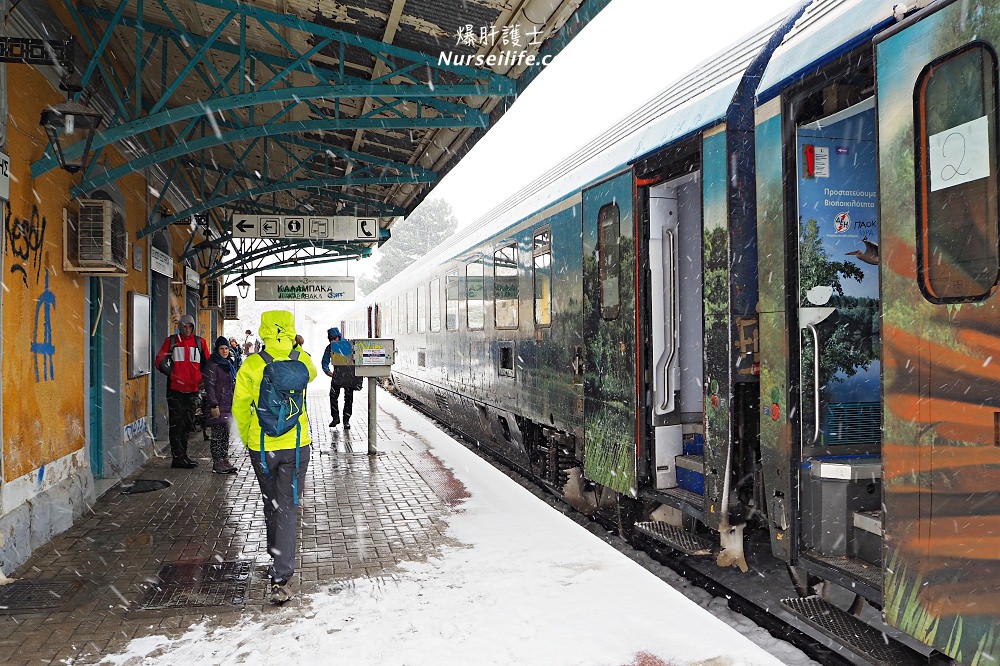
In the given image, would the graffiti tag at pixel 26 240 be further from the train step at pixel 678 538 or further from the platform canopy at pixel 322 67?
the train step at pixel 678 538

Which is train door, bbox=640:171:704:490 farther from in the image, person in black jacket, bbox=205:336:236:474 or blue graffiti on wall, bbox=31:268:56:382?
person in black jacket, bbox=205:336:236:474

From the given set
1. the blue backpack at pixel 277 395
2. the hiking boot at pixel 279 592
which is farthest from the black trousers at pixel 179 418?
the hiking boot at pixel 279 592

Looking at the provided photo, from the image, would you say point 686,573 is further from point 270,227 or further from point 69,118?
point 270,227

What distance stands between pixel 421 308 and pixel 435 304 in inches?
65.3

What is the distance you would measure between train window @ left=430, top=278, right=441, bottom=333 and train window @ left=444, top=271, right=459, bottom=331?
58cm

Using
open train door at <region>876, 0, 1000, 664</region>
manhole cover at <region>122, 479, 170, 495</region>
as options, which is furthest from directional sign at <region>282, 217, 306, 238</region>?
open train door at <region>876, 0, 1000, 664</region>

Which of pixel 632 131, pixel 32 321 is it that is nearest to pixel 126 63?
pixel 32 321

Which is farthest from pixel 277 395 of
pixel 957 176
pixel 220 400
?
pixel 220 400

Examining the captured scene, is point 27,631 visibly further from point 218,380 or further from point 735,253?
point 218,380

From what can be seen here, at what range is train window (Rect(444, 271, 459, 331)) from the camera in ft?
40.7

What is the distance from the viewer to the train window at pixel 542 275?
25.6 ft

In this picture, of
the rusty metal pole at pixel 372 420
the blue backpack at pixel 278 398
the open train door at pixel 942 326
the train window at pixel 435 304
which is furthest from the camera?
the train window at pixel 435 304

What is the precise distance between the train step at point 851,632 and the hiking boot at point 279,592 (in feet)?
10.1

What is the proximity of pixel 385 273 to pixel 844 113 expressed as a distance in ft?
248
